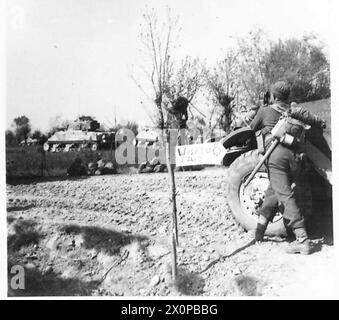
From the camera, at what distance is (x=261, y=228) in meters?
3.27

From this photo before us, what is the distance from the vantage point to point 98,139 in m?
3.83

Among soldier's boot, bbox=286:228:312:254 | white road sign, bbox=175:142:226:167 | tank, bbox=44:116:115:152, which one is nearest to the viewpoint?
soldier's boot, bbox=286:228:312:254

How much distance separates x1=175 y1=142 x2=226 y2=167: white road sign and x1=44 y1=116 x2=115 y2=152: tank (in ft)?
2.45

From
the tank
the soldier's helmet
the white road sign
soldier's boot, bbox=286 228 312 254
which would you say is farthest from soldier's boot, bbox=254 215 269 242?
the tank

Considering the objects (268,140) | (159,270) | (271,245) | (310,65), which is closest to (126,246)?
(159,270)

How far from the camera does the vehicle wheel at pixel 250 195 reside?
3273 mm

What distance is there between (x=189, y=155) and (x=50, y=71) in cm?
131

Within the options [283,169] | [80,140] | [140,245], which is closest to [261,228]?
[283,169]

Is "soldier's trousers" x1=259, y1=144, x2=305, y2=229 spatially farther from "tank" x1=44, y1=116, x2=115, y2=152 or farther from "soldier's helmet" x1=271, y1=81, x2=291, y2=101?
"tank" x1=44, y1=116, x2=115, y2=152

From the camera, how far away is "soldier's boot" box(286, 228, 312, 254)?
3.11 m

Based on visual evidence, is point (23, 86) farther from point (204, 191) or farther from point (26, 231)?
point (204, 191)

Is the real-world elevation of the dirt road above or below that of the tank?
below

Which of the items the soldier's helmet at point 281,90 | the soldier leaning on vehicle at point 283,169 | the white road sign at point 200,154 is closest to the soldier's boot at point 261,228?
the soldier leaning on vehicle at point 283,169

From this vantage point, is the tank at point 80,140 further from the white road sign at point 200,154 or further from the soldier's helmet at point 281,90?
the soldier's helmet at point 281,90
